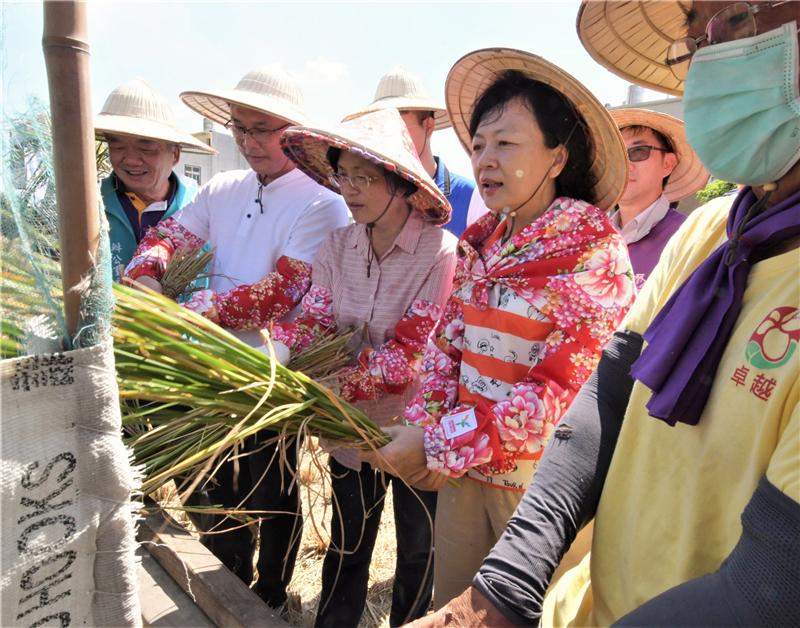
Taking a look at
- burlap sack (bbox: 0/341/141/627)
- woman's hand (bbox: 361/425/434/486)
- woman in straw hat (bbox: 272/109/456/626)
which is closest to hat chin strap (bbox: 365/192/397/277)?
woman in straw hat (bbox: 272/109/456/626)

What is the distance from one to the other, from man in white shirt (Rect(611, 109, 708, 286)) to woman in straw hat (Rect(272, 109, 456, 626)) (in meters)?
1.06

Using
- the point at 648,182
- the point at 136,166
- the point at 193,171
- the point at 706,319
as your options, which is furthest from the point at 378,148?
the point at 193,171

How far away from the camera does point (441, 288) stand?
203cm

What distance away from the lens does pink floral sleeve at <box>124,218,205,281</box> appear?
2.35m

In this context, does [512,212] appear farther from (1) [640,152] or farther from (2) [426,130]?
(2) [426,130]

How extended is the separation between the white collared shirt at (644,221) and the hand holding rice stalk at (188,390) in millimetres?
1824

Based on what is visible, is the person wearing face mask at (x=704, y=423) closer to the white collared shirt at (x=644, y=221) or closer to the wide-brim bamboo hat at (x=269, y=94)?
the white collared shirt at (x=644, y=221)

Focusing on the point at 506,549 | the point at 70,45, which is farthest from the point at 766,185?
the point at 70,45

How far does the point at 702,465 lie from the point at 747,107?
645 mm

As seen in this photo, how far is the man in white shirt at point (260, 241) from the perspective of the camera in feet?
7.36

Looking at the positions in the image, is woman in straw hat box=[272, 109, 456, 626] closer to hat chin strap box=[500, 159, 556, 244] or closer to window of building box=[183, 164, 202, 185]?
hat chin strap box=[500, 159, 556, 244]

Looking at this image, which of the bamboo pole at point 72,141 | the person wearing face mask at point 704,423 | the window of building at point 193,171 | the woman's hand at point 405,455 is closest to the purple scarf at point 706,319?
the person wearing face mask at point 704,423

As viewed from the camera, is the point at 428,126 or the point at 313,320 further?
the point at 428,126

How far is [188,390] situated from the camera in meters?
1.32
